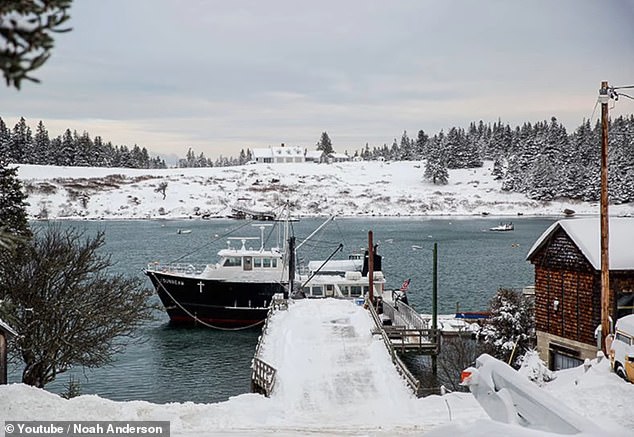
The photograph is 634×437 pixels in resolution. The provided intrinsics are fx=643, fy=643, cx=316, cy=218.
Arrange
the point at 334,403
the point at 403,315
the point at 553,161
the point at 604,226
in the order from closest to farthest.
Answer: the point at 334,403
the point at 604,226
the point at 403,315
the point at 553,161

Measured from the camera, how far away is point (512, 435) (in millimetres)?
6449

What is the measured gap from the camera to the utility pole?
18.9 m

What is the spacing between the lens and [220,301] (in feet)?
148

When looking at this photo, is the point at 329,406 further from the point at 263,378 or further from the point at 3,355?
the point at 3,355

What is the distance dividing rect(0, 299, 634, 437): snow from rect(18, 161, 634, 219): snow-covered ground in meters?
110

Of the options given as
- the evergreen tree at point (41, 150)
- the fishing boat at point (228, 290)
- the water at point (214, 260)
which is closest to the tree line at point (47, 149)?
the evergreen tree at point (41, 150)

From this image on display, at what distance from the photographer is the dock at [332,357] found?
19.2m

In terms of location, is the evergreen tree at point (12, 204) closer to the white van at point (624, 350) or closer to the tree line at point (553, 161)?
the white van at point (624, 350)

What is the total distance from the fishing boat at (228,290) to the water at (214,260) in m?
1.64

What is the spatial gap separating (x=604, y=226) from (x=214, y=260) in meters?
58.4

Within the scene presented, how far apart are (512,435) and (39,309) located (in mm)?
19008

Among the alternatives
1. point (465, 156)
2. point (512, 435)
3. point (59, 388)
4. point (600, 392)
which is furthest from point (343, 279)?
point (465, 156)

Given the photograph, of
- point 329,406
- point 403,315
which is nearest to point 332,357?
point 329,406

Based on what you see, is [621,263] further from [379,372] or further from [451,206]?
[451,206]
